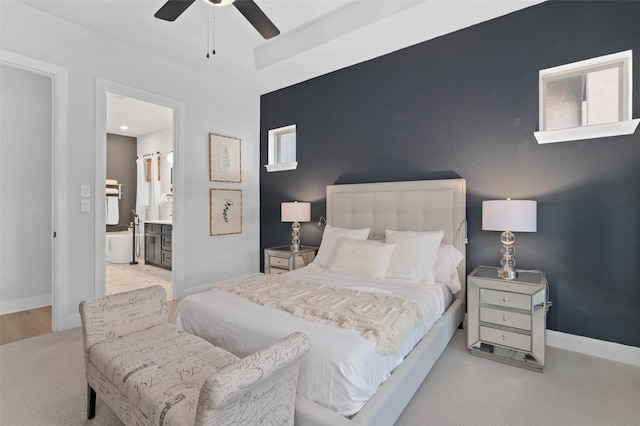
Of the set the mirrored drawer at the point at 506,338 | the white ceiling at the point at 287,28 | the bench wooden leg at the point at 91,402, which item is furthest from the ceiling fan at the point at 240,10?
the mirrored drawer at the point at 506,338

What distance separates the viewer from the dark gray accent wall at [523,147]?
7.85 ft

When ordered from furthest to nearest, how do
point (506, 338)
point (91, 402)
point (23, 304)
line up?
point (23, 304) < point (506, 338) < point (91, 402)

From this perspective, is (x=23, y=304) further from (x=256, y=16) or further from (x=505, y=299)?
(x=505, y=299)

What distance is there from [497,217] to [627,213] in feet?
3.08

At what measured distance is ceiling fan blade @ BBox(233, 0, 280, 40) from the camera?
7.30 feet

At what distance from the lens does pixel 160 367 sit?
147 cm

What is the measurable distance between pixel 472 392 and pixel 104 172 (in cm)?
387

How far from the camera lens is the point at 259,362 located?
1104 millimetres

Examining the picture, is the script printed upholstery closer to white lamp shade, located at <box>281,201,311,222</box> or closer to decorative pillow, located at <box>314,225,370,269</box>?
decorative pillow, located at <box>314,225,370,269</box>

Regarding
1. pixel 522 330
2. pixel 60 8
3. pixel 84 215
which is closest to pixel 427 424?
pixel 522 330

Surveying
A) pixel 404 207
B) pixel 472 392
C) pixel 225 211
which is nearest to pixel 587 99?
pixel 404 207

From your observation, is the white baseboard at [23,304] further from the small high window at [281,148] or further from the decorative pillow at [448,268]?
the decorative pillow at [448,268]

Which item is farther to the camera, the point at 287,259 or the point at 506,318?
the point at 287,259

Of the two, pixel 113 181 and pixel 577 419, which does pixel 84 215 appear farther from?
pixel 113 181
